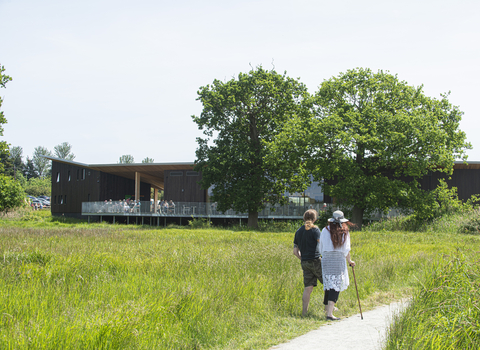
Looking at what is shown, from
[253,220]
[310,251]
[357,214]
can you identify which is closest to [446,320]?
[310,251]

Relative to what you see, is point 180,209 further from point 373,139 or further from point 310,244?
point 310,244

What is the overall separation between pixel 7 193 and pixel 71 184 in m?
10.0

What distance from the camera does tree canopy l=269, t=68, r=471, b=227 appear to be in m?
23.5

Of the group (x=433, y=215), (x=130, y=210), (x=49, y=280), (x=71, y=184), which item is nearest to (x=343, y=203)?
(x=433, y=215)

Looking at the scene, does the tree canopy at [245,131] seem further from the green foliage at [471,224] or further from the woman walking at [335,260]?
the woman walking at [335,260]

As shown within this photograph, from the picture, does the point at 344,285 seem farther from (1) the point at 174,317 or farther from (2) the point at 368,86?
(2) the point at 368,86

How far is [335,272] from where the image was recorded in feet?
21.0

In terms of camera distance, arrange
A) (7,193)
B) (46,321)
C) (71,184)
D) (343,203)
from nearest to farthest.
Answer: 1. (46,321)
2. (343,203)
3. (7,193)
4. (71,184)

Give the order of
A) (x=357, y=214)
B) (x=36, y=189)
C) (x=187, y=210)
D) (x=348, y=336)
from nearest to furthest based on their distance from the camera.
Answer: (x=348, y=336), (x=357, y=214), (x=187, y=210), (x=36, y=189)

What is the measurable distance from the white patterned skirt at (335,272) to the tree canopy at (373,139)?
702 inches

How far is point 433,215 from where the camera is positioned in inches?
966

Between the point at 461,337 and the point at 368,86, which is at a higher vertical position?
the point at 368,86

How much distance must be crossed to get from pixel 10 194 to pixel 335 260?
36313 mm

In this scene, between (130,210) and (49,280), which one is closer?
(49,280)
